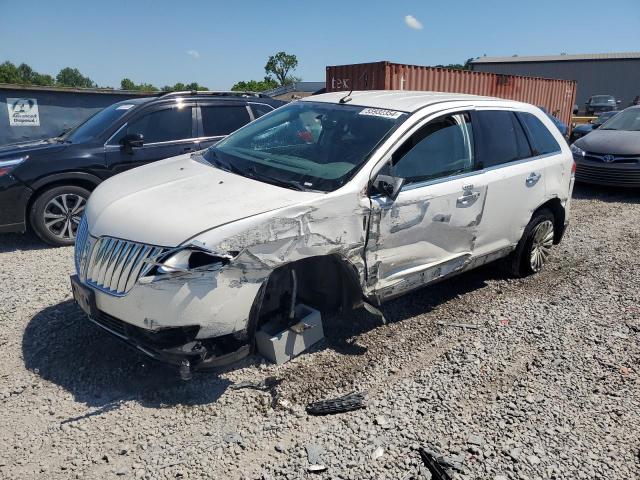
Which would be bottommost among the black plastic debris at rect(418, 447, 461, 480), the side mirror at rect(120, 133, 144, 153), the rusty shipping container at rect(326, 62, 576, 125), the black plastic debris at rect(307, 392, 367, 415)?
the black plastic debris at rect(418, 447, 461, 480)

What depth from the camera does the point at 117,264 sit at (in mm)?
2855

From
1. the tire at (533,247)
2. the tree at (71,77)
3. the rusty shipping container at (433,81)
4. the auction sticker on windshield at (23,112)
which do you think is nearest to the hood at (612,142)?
the tire at (533,247)

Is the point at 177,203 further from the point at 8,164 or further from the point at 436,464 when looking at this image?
the point at 8,164

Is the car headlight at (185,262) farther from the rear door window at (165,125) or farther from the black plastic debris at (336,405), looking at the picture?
the rear door window at (165,125)

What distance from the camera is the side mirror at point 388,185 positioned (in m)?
3.28

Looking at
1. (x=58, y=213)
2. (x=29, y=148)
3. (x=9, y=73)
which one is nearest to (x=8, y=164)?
(x=29, y=148)

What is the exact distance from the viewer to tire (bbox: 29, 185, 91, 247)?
562cm

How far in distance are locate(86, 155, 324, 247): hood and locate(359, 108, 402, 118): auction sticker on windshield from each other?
3.41 feet

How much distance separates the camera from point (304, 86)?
2692 centimetres

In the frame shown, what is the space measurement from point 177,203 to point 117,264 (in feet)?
1.63

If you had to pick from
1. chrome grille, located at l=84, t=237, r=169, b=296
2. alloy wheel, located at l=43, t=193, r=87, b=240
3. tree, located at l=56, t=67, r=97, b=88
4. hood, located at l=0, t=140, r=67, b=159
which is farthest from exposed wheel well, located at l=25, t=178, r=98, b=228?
tree, located at l=56, t=67, r=97, b=88

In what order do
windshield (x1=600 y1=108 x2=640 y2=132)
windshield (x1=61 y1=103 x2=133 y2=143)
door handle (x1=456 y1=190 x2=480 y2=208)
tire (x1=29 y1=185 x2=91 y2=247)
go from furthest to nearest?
windshield (x1=600 y1=108 x2=640 y2=132) < windshield (x1=61 y1=103 x2=133 y2=143) < tire (x1=29 y1=185 x2=91 y2=247) < door handle (x1=456 y1=190 x2=480 y2=208)

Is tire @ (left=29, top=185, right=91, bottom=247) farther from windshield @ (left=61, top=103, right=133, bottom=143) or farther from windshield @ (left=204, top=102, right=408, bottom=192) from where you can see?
windshield @ (left=204, top=102, right=408, bottom=192)

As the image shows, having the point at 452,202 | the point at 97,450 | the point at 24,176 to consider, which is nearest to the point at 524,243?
the point at 452,202
